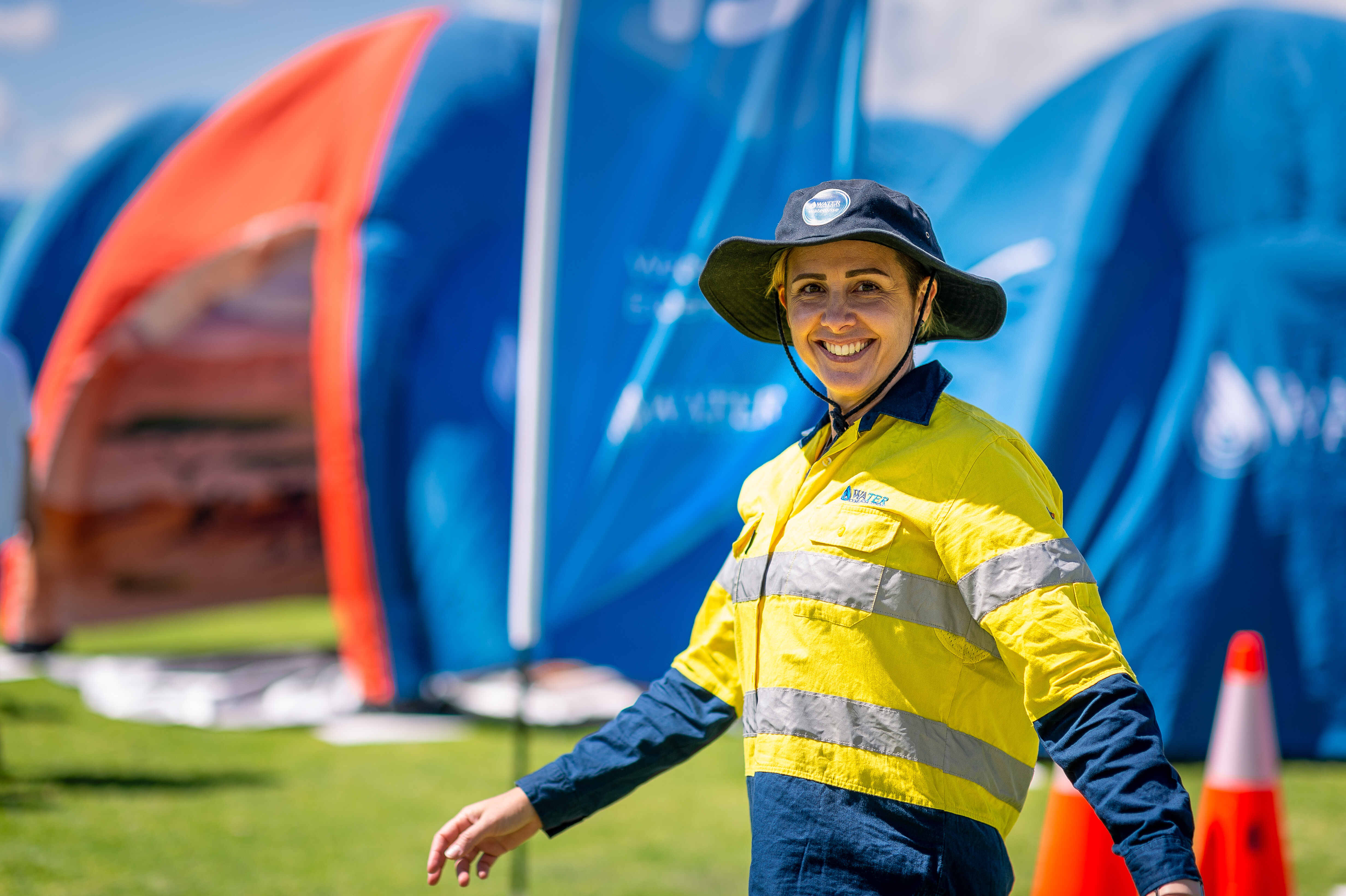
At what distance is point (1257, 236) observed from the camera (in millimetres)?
4922

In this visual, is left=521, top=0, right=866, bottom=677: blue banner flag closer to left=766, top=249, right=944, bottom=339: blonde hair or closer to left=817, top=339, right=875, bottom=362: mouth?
left=766, top=249, right=944, bottom=339: blonde hair

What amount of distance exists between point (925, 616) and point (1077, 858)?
3.82ft

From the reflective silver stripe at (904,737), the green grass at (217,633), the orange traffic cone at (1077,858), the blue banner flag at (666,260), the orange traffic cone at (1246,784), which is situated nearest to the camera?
the reflective silver stripe at (904,737)

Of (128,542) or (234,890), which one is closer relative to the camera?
(234,890)

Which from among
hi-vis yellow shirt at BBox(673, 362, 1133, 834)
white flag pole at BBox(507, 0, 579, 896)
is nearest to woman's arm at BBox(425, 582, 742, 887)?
hi-vis yellow shirt at BBox(673, 362, 1133, 834)

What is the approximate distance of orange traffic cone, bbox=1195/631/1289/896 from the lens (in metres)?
2.37

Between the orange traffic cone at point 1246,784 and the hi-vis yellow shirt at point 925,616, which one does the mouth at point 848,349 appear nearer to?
the hi-vis yellow shirt at point 925,616

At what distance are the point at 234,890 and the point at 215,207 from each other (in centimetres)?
441

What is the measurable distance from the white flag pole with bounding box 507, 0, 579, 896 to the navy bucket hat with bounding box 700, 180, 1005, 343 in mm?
1883

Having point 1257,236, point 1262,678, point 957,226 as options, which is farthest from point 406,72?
point 1262,678

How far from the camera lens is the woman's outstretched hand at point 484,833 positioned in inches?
61.1

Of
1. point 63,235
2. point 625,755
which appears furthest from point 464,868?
point 63,235

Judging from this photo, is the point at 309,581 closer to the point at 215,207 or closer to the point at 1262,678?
the point at 215,207

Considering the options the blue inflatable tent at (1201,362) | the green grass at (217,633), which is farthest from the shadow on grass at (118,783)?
the blue inflatable tent at (1201,362)
